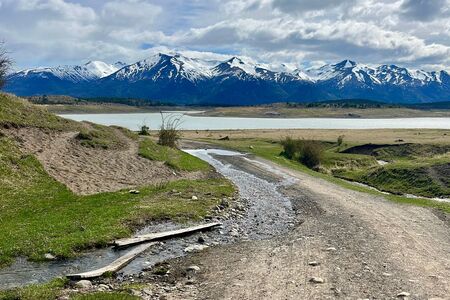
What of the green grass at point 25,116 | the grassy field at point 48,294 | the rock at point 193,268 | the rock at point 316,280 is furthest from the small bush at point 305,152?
the grassy field at point 48,294

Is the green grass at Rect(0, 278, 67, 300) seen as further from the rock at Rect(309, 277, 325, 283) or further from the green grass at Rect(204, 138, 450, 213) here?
the green grass at Rect(204, 138, 450, 213)

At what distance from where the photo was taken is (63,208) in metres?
24.0

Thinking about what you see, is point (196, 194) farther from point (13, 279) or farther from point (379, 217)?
point (13, 279)

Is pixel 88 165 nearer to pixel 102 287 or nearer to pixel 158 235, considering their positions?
pixel 158 235

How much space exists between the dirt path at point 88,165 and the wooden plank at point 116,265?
1191 cm

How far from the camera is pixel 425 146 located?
7912 centimetres

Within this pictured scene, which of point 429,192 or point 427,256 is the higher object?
point 427,256

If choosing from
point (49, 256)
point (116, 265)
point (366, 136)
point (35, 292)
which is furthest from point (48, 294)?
point (366, 136)

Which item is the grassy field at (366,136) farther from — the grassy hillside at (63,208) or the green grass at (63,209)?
the green grass at (63,209)

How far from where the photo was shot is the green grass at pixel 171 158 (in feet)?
147

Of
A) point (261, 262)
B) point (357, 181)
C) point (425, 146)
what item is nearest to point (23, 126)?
point (261, 262)

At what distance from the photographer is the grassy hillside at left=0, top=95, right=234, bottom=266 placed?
1808 centimetres

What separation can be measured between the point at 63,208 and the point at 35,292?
11.6m

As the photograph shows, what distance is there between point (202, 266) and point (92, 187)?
1670 cm
